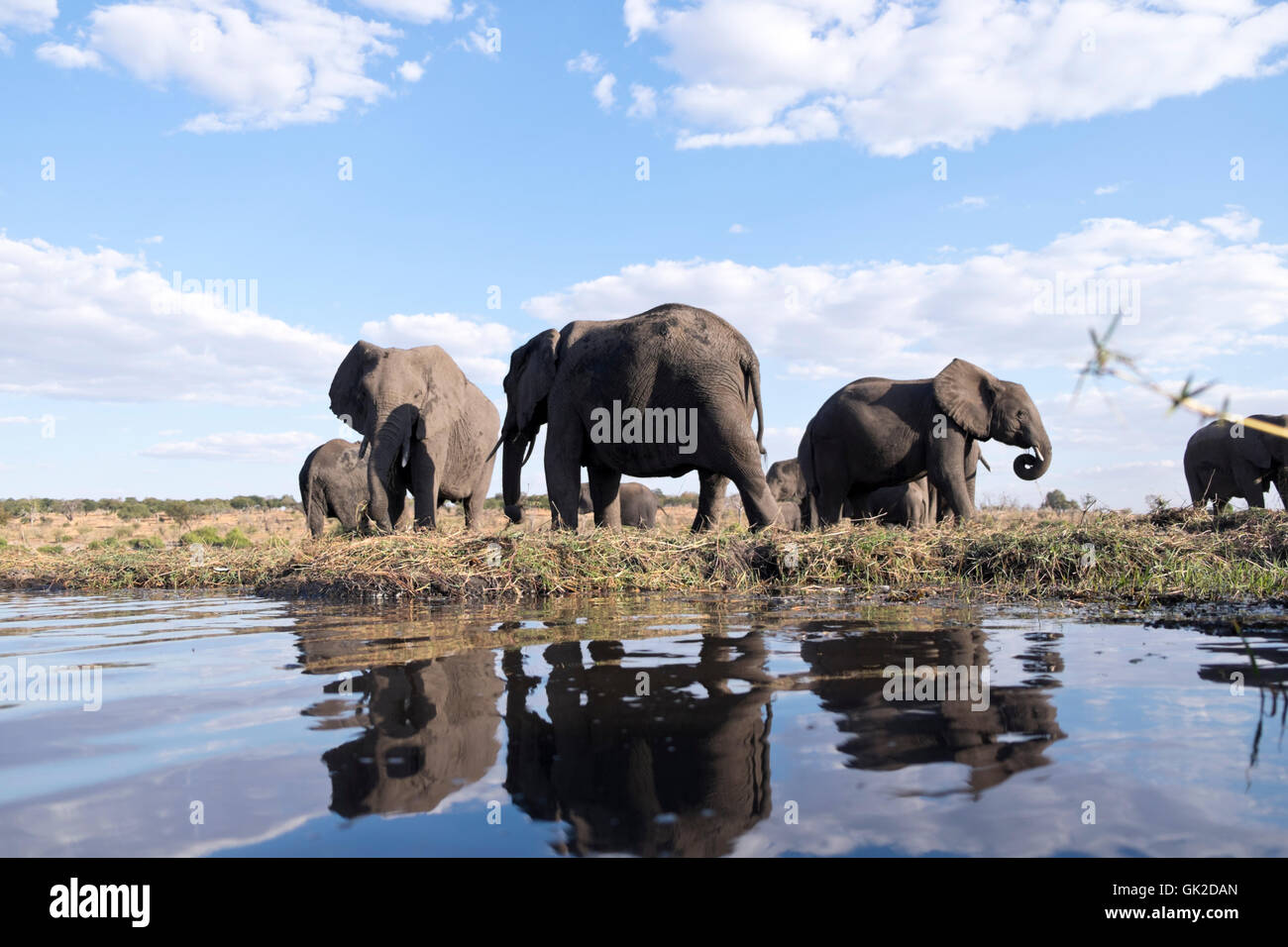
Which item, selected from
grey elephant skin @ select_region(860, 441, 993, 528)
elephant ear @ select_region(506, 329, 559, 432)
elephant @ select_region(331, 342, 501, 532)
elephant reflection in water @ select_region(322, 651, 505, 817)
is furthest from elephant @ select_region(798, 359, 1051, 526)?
elephant reflection in water @ select_region(322, 651, 505, 817)

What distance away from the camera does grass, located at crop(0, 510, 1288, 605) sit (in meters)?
6.35

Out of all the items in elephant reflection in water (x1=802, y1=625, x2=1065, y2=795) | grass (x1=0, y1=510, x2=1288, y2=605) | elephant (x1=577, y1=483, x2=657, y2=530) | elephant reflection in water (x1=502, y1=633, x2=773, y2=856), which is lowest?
elephant reflection in water (x1=802, y1=625, x2=1065, y2=795)

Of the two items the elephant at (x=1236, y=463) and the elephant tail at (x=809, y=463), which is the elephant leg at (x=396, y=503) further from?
the elephant at (x=1236, y=463)

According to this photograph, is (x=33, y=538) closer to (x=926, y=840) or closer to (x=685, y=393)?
(x=685, y=393)

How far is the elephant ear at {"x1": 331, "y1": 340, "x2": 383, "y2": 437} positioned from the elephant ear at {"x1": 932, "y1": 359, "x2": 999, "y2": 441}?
314 inches

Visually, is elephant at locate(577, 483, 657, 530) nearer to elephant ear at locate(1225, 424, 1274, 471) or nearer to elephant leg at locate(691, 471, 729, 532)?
elephant leg at locate(691, 471, 729, 532)

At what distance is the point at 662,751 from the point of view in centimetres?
231

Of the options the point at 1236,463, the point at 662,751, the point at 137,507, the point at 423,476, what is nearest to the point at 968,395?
the point at 423,476

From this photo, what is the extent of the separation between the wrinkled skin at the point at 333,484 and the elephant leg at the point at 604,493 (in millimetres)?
5978

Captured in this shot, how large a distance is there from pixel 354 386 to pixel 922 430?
321 inches

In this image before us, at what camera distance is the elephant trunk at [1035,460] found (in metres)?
12.6

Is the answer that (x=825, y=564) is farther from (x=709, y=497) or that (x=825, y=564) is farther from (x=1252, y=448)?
(x=1252, y=448)
